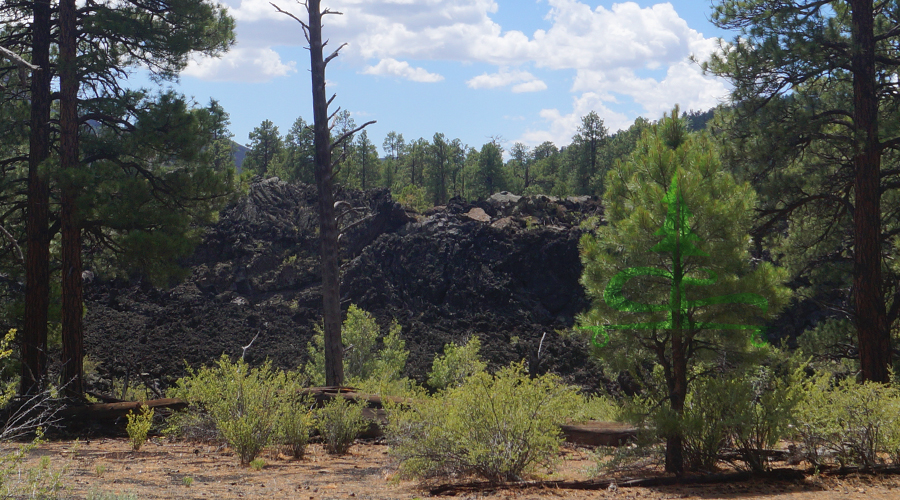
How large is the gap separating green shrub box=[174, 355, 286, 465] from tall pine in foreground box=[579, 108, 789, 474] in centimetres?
322

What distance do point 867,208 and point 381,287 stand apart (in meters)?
26.1

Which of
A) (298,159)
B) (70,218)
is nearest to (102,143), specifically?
(70,218)

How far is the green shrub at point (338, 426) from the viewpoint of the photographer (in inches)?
294

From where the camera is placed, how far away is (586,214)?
1426 inches

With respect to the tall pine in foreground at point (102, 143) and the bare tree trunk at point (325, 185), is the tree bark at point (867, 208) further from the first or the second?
the tall pine in foreground at point (102, 143)

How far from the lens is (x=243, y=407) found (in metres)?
6.75

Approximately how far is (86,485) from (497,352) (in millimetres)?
22590

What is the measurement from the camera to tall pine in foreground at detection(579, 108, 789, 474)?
5.76 m

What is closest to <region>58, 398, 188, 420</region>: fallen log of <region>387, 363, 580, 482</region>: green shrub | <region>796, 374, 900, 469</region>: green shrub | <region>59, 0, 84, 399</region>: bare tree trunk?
<region>59, 0, 84, 399</region>: bare tree trunk

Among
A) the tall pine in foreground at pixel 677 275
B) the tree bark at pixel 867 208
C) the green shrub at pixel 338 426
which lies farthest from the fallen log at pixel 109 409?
the tree bark at pixel 867 208

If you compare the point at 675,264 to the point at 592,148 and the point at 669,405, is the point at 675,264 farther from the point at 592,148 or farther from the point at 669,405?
the point at 592,148

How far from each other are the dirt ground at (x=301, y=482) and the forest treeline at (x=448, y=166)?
37035 mm

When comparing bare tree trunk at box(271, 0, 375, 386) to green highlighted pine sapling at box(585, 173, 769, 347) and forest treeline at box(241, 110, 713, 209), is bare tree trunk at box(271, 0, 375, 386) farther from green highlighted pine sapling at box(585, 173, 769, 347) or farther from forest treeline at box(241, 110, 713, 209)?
forest treeline at box(241, 110, 713, 209)

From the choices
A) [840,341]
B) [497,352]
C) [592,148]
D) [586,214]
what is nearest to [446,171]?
[592,148]
